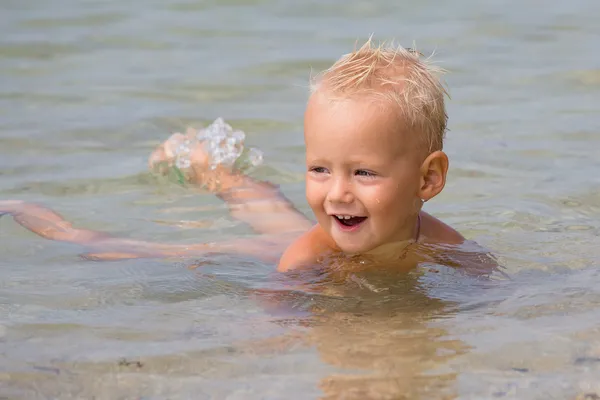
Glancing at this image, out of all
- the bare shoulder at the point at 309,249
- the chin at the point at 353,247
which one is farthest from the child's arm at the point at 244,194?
the chin at the point at 353,247

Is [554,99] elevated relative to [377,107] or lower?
lower

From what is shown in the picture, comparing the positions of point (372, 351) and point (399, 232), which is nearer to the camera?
point (372, 351)

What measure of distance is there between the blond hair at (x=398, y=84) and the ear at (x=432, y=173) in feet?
0.12

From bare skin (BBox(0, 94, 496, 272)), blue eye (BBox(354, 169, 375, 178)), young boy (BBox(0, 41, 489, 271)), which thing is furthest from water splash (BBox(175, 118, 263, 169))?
blue eye (BBox(354, 169, 375, 178))

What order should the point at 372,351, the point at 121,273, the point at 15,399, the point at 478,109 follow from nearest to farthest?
the point at 15,399 < the point at 372,351 < the point at 121,273 < the point at 478,109

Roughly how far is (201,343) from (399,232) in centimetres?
92

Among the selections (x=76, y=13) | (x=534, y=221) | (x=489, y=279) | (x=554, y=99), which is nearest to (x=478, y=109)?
(x=554, y=99)

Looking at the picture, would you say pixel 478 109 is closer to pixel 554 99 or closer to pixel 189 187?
pixel 554 99

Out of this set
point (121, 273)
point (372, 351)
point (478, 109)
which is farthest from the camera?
point (478, 109)

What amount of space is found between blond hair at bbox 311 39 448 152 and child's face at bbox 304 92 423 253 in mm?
48

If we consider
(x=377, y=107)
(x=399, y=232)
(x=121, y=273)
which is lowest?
(x=121, y=273)

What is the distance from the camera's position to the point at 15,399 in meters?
3.07

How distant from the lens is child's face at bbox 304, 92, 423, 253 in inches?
144

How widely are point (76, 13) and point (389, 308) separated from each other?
638 centimetres
